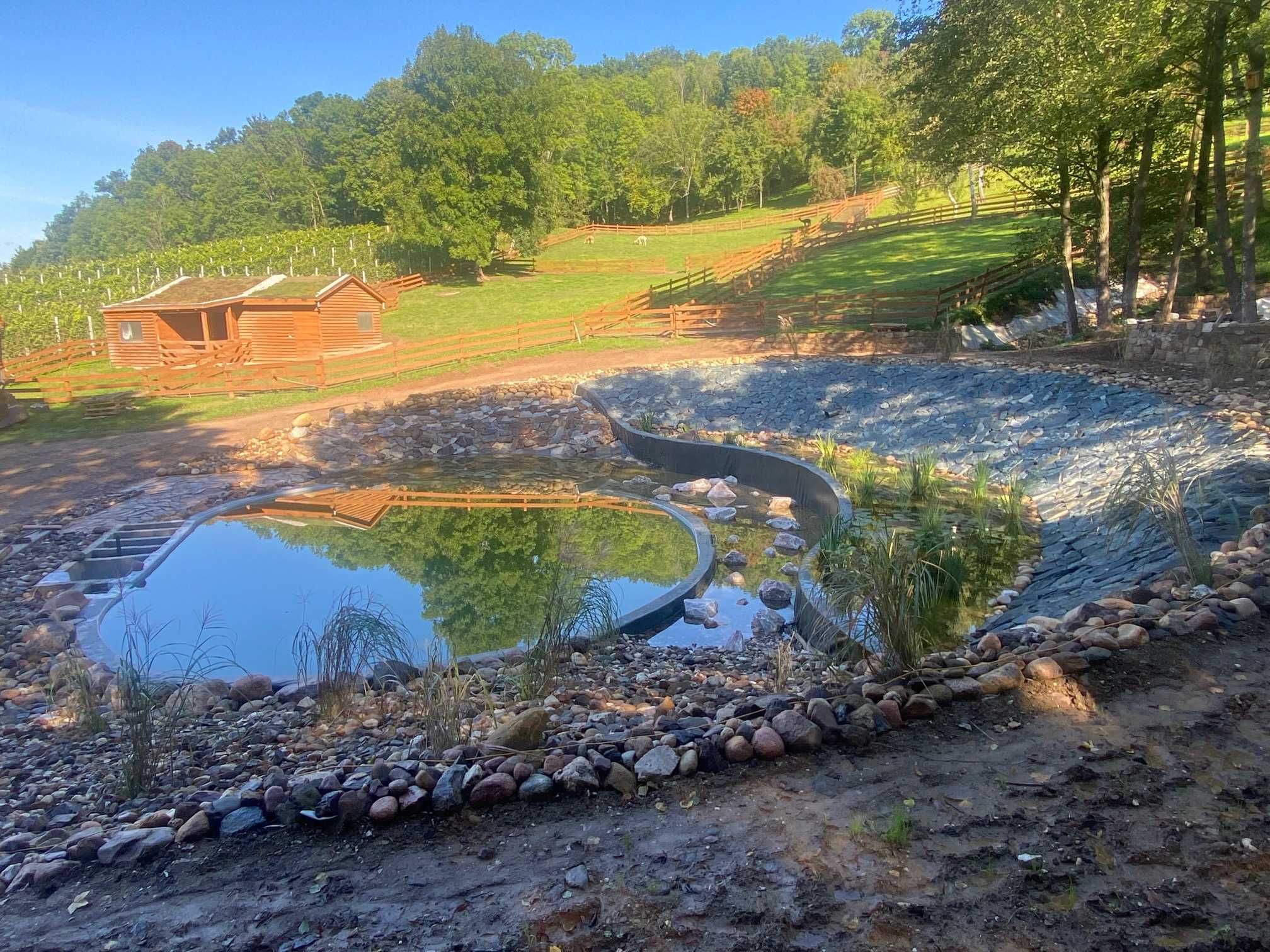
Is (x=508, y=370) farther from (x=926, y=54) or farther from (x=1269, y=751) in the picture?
(x=1269, y=751)

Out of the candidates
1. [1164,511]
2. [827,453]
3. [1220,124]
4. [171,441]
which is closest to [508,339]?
[171,441]

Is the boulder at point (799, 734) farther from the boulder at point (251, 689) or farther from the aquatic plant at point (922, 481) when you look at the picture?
the aquatic plant at point (922, 481)

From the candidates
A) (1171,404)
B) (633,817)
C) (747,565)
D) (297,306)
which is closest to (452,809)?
(633,817)

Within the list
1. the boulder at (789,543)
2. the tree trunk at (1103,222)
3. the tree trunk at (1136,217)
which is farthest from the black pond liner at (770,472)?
the tree trunk at (1136,217)

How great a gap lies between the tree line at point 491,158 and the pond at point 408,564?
30.2m

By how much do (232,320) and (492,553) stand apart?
76.9 feet

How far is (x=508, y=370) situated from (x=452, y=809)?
67.1ft

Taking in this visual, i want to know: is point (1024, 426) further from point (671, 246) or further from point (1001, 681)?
point (671, 246)

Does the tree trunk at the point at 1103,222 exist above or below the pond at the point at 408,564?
above

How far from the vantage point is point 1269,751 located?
365 cm

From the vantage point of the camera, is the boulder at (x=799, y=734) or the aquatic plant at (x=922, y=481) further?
the aquatic plant at (x=922, y=481)

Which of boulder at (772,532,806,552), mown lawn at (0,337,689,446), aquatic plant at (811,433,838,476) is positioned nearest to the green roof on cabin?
mown lawn at (0,337,689,446)

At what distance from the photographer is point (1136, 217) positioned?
17547 millimetres

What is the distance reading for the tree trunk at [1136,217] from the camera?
16625mm
